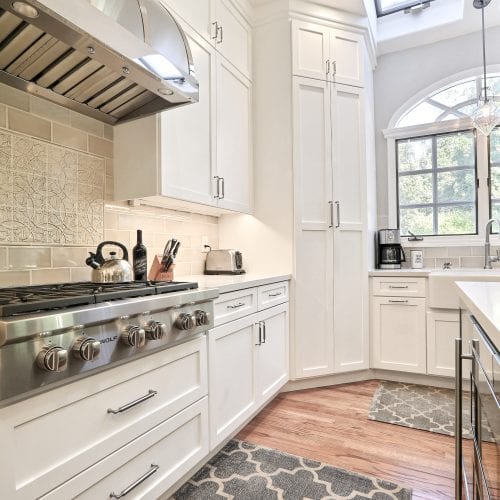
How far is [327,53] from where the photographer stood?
2.90 m

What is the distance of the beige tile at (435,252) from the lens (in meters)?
3.43

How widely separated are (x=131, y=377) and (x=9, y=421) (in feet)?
1.36

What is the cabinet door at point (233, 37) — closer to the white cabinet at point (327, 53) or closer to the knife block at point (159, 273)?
the white cabinet at point (327, 53)

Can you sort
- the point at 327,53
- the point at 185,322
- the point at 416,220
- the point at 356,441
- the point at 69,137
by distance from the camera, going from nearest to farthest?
the point at 185,322
the point at 69,137
the point at 356,441
the point at 327,53
the point at 416,220

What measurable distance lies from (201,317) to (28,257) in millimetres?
804

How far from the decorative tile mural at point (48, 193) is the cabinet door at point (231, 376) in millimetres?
848

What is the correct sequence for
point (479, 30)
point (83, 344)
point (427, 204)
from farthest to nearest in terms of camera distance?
point (427, 204)
point (479, 30)
point (83, 344)

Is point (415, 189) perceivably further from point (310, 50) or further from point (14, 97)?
point (14, 97)

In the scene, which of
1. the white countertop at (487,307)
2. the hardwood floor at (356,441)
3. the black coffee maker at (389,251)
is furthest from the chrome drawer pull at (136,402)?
the black coffee maker at (389,251)

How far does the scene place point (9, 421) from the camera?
0.88 metres

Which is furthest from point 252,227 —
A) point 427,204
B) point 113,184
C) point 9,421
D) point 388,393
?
point 9,421

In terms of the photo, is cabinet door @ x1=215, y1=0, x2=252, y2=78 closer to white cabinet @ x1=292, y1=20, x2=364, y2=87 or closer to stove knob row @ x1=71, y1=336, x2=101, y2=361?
white cabinet @ x1=292, y1=20, x2=364, y2=87

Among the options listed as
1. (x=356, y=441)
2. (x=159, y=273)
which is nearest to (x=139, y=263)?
(x=159, y=273)

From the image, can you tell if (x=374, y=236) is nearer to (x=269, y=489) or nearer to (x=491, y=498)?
(x=269, y=489)
